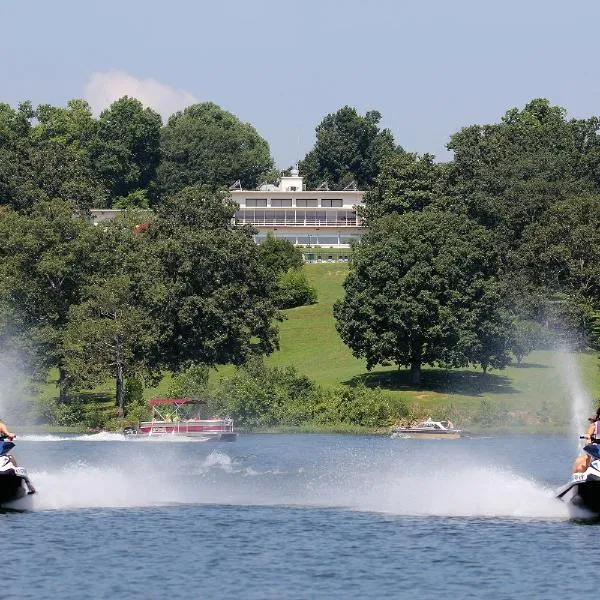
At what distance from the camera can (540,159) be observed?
6516 inches

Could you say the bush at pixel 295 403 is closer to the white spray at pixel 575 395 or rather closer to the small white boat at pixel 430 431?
the small white boat at pixel 430 431

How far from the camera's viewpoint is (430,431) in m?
98.1

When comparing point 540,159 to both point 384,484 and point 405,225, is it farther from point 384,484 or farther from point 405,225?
point 384,484

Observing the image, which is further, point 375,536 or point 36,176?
point 36,176

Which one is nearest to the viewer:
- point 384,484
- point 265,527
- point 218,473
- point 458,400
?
point 265,527

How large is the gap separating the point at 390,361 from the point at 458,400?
12.0m

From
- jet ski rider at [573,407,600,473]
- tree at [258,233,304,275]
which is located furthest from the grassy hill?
jet ski rider at [573,407,600,473]

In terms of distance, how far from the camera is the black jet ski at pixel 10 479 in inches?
1911

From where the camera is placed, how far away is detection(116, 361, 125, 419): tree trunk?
359ft

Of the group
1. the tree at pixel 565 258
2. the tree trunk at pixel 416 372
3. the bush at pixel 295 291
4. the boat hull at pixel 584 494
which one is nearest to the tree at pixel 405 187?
the bush at pixel 295 291

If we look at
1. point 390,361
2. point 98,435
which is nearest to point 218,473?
point 98,435

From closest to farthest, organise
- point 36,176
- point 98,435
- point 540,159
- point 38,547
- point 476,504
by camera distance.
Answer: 1. point 38,547
2. point 476,504
3. point 98,435
4. point 540,159
5. point 36,176

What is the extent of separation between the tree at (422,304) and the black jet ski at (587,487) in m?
63.9

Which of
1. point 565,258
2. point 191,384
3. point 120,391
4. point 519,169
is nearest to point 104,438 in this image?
point 191,384
